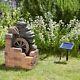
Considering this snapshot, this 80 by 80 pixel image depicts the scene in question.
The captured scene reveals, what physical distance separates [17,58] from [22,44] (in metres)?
0.41

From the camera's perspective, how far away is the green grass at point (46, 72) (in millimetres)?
6844

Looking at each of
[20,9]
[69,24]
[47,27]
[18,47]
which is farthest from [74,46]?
Answer: [20,9]

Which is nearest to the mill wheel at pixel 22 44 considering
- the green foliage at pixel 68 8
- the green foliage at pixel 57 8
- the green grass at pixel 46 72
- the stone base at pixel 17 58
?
the stone base at pixel 17 58

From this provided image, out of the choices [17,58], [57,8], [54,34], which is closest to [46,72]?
[17,58]

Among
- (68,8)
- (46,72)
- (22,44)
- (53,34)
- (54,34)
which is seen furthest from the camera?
(68,8)

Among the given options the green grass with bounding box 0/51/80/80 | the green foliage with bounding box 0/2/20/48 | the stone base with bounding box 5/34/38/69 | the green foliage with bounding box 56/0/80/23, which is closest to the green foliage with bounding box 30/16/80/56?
the green foliage with bounding box 56/0/80/23

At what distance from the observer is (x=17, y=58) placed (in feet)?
23.8

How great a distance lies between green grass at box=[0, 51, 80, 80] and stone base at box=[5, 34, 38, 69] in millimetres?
131

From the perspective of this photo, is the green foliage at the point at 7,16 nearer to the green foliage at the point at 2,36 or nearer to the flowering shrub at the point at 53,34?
the green foliage at the point at 2,36

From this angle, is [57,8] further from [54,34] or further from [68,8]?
[54,34]

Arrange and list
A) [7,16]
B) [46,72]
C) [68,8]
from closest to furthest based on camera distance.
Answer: [46,72] < [68,8] < [7,16]

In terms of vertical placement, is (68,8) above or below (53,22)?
above

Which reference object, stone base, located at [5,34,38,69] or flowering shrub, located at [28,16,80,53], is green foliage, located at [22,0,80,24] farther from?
stone base, located at [5,34,38,69]

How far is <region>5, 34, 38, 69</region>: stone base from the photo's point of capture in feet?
23.6
